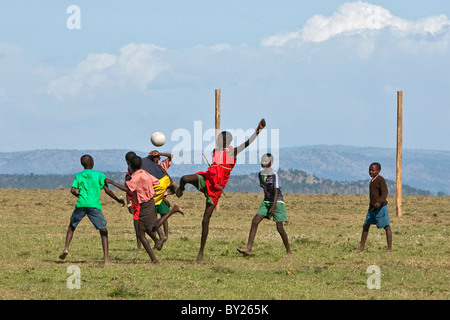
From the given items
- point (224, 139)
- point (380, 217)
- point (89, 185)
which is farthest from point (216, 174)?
point (380, 217)

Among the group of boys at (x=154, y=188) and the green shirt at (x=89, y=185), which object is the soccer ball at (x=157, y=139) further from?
the green shirt at (x=89, y=185)

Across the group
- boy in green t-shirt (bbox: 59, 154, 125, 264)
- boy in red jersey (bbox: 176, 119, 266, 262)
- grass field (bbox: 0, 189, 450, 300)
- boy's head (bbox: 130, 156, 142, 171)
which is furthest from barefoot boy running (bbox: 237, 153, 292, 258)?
boy in green t-shirt (bbox: 59, 154, 125, 264)

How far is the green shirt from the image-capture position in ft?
48.7

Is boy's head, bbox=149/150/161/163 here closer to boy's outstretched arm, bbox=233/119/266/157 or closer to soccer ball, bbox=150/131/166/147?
soccer ball, bbox=150/131/166/147

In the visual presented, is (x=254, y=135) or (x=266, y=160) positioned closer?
(x=254, y=135)

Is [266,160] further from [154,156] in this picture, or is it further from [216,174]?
[154,156]

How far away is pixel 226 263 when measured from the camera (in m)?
15.5

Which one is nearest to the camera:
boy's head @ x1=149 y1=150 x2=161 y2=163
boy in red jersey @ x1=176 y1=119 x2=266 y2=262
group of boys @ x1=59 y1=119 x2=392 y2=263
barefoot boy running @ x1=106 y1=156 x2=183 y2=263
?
group of boys @ x1=59 y1=119 x2=392 y2=263

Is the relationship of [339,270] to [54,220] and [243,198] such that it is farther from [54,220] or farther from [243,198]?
[243,198]

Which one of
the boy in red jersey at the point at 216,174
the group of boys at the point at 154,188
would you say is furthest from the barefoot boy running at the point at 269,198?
the boy in red jersey at the point at 216,174

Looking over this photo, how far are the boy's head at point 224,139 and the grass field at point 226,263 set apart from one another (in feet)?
6.91

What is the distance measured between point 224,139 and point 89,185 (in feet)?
8.10

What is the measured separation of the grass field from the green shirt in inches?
43.2
